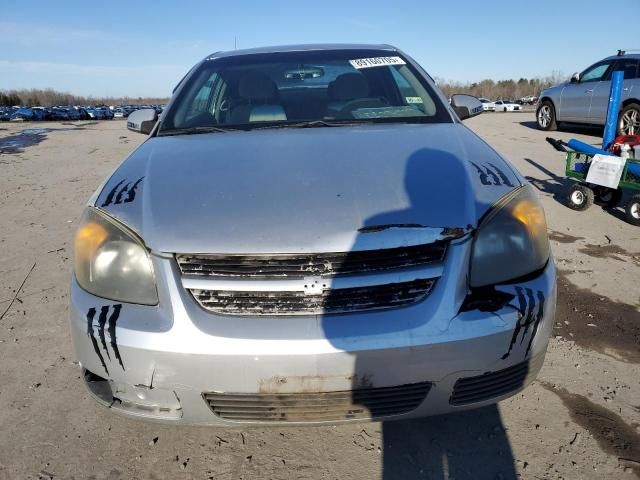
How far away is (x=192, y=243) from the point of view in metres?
1.46

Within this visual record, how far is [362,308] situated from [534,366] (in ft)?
2.10

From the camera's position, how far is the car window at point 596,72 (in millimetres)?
9992

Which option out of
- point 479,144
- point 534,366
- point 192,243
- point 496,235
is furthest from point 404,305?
point 479,144

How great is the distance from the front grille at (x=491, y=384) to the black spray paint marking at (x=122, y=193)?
4.25 ft

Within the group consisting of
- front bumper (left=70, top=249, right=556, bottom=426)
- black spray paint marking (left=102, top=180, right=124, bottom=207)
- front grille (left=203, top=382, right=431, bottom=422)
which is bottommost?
front grille (left=203, top=382, right=431, bottom=422)

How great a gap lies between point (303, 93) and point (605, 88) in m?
Answer: 9.44

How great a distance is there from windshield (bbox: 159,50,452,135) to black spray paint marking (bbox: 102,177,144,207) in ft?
2.28

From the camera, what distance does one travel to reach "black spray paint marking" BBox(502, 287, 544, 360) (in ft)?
4.79

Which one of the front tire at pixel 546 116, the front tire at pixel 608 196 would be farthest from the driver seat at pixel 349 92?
the front tire at pixel 546 116

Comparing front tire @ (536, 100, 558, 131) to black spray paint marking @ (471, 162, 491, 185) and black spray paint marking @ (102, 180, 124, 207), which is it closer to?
black spray paint marking @ (471, 162, 491, 185)

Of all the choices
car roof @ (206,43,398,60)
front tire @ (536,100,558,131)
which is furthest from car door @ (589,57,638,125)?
car roof @ (206,43,398,60)

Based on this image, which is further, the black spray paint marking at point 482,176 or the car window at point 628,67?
the car window at point 628,67

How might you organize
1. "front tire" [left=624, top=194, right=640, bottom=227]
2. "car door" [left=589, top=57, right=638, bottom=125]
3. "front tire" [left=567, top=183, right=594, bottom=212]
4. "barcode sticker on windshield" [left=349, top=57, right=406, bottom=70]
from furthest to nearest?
1. "car door" [left=589, top=57, right=638, bottom=125]
2. "front tire" [left=567, top=183, right=594, bottom=212]
3. "front tire" [left=624, top=194, right=640, bottom=227]
4. "barcode sticker on windshield" [left=349, top=57, right=406, bottom=70]

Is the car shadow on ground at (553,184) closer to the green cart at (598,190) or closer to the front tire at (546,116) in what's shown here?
the green cart at (598,190)
